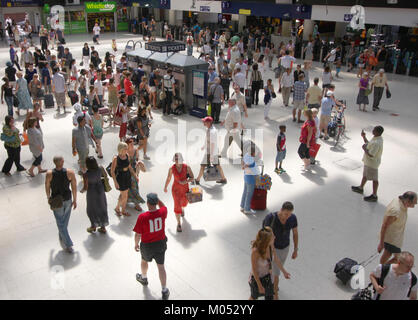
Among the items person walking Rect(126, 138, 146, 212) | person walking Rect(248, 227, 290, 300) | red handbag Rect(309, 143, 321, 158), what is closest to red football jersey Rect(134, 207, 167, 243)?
person walking Rect(248, 227, 290, 300)

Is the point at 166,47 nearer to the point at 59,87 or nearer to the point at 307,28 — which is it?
the point at 59,87

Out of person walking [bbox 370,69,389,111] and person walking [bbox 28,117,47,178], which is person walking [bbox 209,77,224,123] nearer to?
person walking [bbox 28,117,47,178]

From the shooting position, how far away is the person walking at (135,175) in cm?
755

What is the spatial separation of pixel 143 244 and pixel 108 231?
84.0 inches

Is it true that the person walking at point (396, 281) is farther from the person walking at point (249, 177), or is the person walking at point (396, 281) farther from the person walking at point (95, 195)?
the person walking at point (95, 195)

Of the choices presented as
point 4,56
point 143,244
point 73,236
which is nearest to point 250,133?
point 73,236

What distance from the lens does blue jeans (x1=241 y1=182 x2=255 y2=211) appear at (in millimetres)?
7562

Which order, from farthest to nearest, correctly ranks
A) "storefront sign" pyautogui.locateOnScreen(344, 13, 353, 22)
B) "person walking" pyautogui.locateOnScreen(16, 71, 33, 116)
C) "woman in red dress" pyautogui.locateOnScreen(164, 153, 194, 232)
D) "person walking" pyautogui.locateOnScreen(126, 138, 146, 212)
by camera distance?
"storefront sign" pyautogui.locateOnScreen(344, 13, 353, 22) → "person walking" pyautogui.locateOnScreen(16, 71, 33, 116) → "person walking" pyautogui.locateOnScreen(126, 138, 146, 212) → "woman in red dress" pyautogui.locateOnScreen(164, 153, 194, 232)

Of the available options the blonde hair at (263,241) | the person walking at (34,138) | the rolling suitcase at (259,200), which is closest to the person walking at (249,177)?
the rolling suitcase at (259,200)

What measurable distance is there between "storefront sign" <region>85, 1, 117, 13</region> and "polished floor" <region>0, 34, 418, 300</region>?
1125 inches

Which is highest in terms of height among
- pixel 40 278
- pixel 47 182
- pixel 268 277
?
pixel 47 182

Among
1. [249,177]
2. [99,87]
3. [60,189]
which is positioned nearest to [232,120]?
[249,177]

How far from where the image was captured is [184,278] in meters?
6.05
